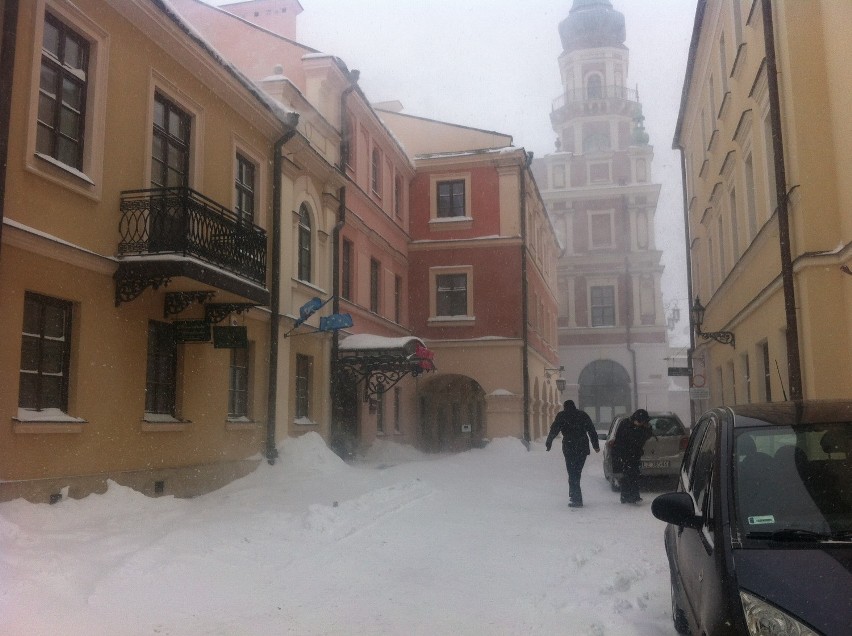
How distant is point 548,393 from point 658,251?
16776 mm

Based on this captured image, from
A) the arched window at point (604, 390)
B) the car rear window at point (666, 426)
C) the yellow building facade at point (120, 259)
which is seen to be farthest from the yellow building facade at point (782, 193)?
the arched window at point (604, 390)

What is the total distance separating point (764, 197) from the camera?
14.9 metres

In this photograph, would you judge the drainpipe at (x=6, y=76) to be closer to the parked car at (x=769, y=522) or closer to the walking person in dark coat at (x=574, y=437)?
the parked car at (x=769, y=522)

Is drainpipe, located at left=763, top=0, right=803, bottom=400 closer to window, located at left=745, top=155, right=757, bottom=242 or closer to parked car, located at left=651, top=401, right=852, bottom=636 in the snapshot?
window, located at left=745, top=155, right=757, bottom=242

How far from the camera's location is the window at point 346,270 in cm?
2095

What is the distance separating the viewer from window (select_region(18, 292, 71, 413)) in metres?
9.53

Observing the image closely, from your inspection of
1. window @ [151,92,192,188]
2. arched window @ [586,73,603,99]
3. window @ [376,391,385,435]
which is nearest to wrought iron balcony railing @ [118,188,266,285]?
window @ [151,92,192,188]

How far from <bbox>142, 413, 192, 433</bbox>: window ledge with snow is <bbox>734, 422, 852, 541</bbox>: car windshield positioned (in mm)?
9023

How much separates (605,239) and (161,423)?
41040 millimetres

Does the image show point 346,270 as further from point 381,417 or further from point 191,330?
point 191,330

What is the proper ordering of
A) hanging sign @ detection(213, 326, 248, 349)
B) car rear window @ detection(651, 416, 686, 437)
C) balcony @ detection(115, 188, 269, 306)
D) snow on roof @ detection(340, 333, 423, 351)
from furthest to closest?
snow on roof @ detection(340, 333, 423, 351)
car rear window @ detection(651, 416, 686, 437)
hanging sign @ detection(213, 326, 248, 349)
balcony @ detection(115, 188, 269, 306)

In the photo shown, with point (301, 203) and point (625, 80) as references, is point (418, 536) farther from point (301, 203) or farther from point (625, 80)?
point (625, 80)

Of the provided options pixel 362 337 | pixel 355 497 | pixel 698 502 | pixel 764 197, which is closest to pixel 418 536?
pixel 355 497

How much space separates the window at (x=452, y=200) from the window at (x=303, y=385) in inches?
457
